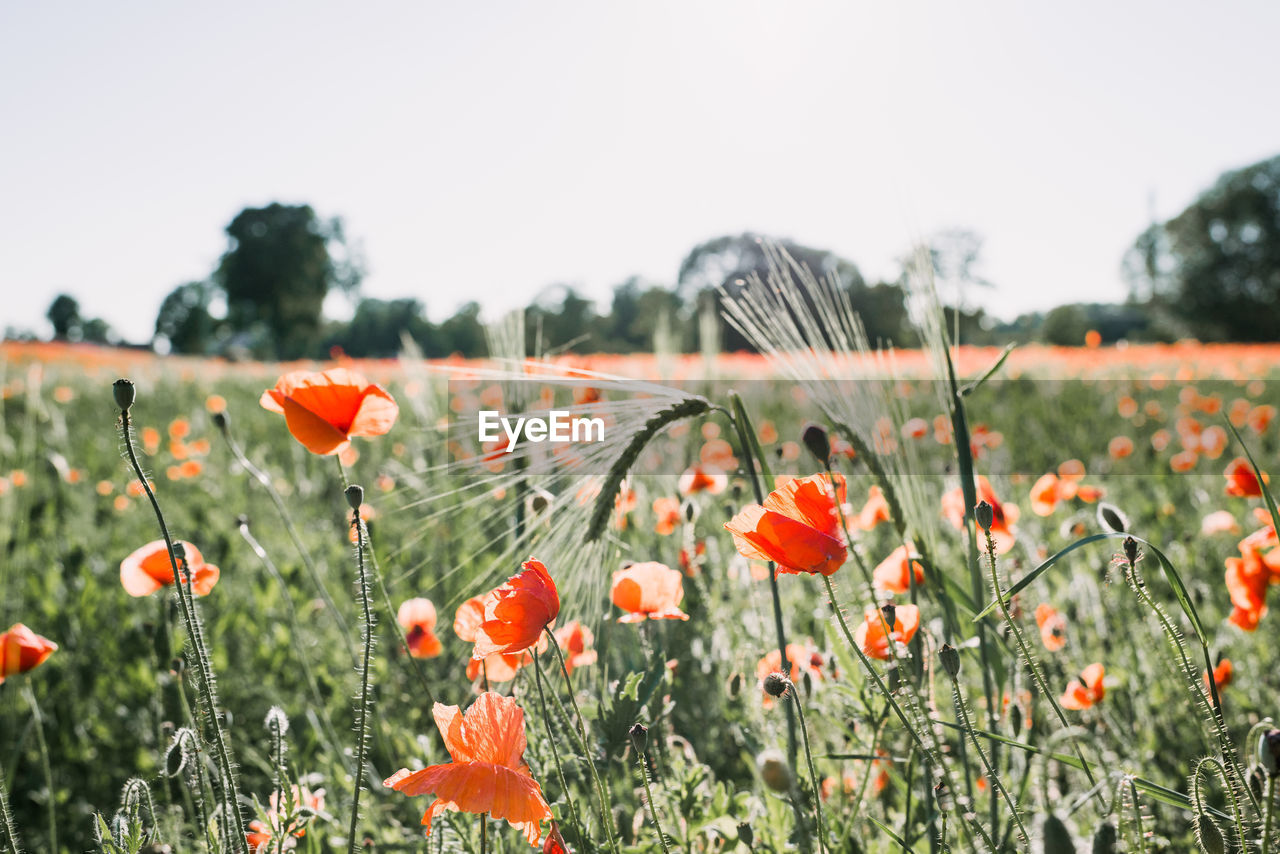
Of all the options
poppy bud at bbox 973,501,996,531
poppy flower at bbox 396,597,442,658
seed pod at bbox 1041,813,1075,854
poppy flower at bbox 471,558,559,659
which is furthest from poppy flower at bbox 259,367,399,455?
seed pod at bbox 1041,813,1075,854

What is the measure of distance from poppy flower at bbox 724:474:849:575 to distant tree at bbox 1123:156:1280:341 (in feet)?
136

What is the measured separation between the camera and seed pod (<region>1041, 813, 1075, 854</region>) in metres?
0.61

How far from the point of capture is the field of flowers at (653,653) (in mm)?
908

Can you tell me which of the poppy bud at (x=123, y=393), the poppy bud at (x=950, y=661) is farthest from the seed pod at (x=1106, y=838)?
the poppy bud at (x=123, y=393)

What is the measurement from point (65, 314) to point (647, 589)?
69915mm

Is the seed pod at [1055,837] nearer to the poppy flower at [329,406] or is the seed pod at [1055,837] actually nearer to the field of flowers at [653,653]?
the field of flowers at [653,653]

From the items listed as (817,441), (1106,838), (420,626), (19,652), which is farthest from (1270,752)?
(19,652)

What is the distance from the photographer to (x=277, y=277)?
2280 inches

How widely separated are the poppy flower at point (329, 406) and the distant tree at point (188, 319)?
6096 cm

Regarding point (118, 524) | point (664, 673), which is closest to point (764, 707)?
point (664, 673)

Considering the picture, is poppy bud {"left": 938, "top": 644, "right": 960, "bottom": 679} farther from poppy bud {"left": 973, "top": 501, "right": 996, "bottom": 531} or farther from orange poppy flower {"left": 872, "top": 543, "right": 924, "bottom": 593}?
orange poppy flower {"left": 872, "top": 543, "right": 924, "bottom": 593}

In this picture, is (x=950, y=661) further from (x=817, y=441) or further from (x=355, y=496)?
(x=355, y=496)

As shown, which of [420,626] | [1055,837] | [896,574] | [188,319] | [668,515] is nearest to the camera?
[1055,837]

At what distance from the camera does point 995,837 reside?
1.14 meters
